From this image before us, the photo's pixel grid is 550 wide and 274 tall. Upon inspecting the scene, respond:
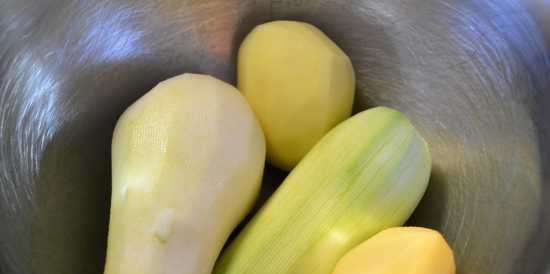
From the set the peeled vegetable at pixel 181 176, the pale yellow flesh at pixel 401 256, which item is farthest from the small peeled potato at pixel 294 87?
the pale yellow flesh at pixel 401 256

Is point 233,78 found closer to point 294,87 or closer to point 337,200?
point 294,87

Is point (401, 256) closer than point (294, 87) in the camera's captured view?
Yes

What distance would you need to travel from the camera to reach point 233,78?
0.80m

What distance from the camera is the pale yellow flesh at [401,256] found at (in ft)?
1.88

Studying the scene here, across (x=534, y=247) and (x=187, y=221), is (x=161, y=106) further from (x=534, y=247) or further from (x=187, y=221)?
(x=534, y=247)

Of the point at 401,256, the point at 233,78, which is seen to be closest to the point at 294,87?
the point at 233,78

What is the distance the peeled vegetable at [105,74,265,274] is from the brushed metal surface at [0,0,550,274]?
0.24 ft

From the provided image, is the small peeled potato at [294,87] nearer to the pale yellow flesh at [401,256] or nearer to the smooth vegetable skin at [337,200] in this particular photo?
the smooth vegetable skin at [337,200]

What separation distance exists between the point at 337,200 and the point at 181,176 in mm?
160

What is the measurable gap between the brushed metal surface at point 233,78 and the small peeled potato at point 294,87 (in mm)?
66

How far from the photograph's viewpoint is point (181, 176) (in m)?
0.60

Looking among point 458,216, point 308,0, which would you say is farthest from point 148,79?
point 458,216

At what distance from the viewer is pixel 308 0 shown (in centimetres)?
80

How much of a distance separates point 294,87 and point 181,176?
Answer: 19cm
